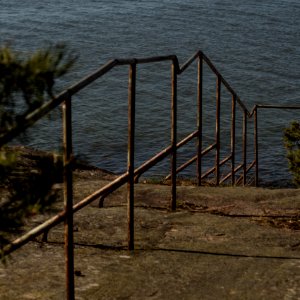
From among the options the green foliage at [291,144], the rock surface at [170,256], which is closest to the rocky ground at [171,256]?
the rock surface at [170,256]

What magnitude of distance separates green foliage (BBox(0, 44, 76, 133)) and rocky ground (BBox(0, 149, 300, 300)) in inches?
81.1

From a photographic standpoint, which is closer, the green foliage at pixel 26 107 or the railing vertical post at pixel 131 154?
the green foliage at pixel 26 107

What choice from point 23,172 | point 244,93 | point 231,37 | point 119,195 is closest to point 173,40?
point 231,37

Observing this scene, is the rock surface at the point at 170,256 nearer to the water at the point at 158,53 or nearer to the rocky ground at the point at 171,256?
the rocky ground at the point at 171,256

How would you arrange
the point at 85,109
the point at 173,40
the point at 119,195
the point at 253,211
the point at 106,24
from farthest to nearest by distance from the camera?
the point at 106,24
the point at 173,40
the point at 85,109
the point at 119,195
the point at 253,211

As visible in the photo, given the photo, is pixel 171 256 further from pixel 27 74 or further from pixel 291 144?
pixel 291 144

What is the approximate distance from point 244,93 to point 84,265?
2493 cm

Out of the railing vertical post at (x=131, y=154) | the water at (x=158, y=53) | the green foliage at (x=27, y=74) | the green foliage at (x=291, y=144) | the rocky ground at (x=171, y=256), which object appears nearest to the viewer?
A: the green foliage at (x=27, y=74)

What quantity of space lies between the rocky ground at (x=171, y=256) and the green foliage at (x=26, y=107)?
1.77m

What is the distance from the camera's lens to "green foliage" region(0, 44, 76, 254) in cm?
294

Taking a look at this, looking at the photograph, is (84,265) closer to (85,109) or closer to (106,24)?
(85,109)

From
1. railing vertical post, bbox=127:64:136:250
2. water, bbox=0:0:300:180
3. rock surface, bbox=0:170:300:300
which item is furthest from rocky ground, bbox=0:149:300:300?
water, bbox=0:0:300:180

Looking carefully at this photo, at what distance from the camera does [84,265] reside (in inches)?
212

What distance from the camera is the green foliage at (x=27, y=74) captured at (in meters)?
2.93
